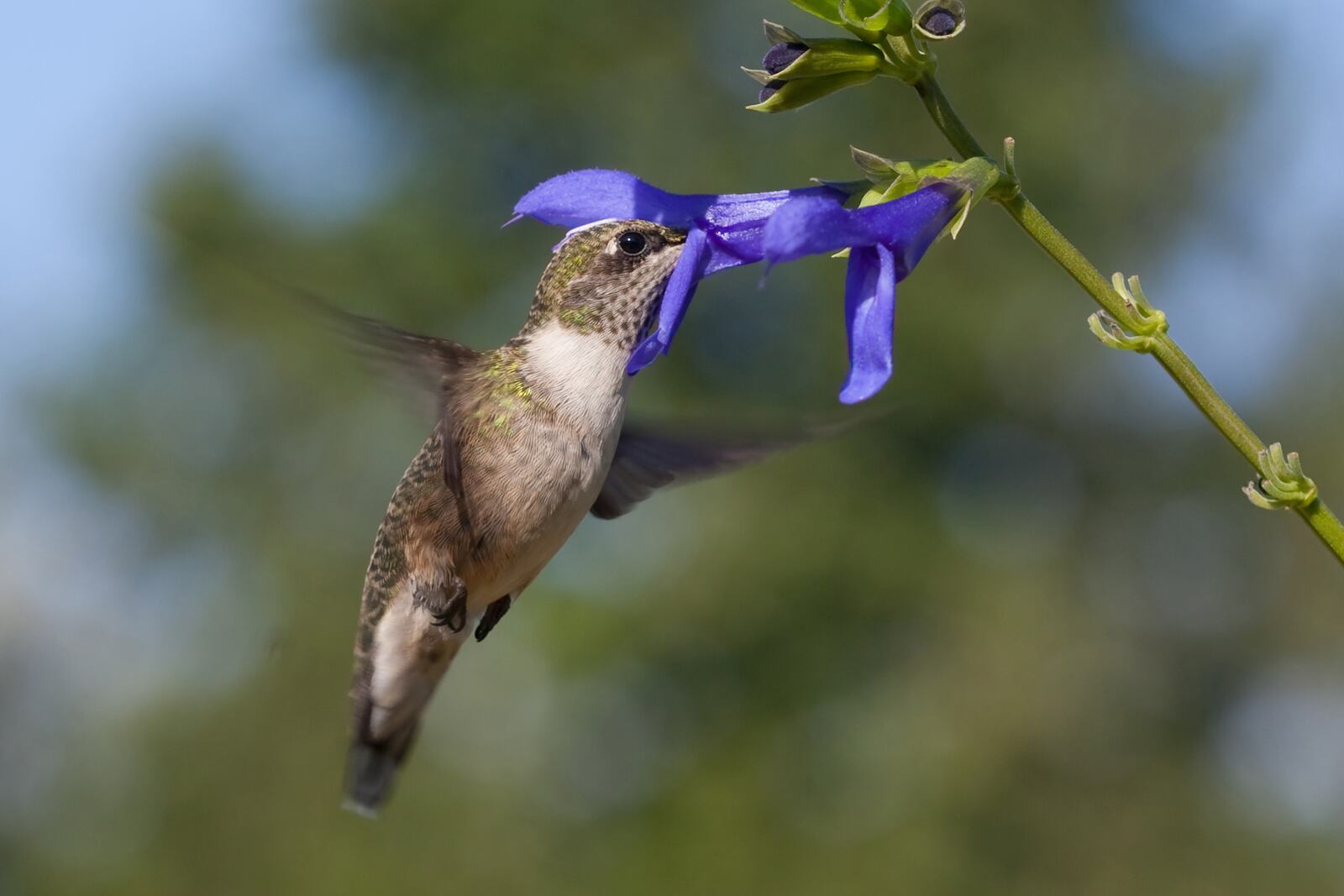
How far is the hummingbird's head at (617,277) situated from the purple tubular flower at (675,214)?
49 cm

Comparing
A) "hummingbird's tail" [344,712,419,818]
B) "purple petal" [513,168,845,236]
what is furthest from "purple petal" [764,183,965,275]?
"hummingbird's tail" [344,712,419,818]

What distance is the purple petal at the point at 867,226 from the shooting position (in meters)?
2.11

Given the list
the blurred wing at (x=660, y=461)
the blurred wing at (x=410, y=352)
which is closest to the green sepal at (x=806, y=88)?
the blurred wing at (x=410, y=352)

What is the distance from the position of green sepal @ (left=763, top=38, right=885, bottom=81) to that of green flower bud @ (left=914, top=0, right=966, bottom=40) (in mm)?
71

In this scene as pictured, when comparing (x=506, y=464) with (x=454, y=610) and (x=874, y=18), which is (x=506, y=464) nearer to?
(x=454, y=610)

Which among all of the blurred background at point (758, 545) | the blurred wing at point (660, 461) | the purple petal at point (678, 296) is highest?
the purple petal at point (678, 296)

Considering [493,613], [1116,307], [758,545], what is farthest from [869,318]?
[758,545]

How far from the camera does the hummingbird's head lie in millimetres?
3148

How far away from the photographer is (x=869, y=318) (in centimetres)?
225

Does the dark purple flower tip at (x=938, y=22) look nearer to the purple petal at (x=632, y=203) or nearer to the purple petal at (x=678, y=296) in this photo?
the purple petal at (x=632, y=203)

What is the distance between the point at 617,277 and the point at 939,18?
3.38ft

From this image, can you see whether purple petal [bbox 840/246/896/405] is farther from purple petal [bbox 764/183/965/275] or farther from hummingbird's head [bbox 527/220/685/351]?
hummingbird's head [bbox 527/220/685/351]

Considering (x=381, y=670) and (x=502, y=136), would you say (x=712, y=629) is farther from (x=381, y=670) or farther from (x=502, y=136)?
(x=381, y=670)

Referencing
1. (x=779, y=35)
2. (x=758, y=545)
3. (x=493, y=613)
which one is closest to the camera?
(x=779, y=35)
